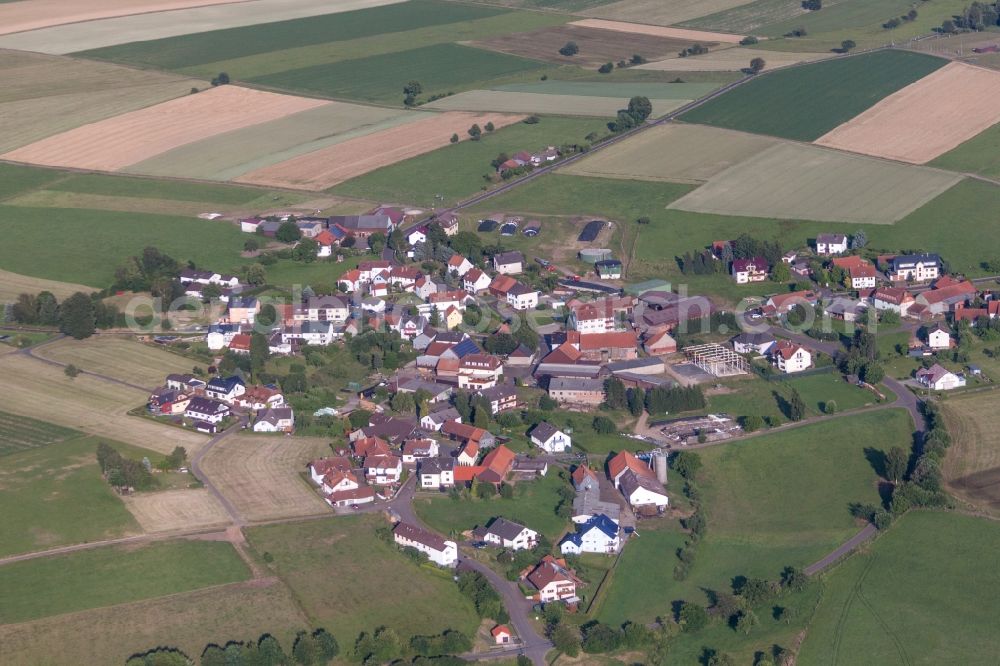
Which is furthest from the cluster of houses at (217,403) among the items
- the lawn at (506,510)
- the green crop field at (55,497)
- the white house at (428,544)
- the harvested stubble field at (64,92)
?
the harvested stubble field at (64,92)

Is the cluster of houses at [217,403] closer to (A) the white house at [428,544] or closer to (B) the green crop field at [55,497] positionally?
(B) the green crop field at [55,497]

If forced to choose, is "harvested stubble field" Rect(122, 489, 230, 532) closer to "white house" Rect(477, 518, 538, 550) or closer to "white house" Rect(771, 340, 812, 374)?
"white house" Rect(477, 518, 538, 550)

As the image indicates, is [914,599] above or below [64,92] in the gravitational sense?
below

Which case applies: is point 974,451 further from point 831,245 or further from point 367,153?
point 367,153

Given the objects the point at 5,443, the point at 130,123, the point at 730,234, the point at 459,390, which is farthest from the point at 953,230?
the point at 130,123

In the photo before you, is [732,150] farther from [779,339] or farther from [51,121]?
[51,121]

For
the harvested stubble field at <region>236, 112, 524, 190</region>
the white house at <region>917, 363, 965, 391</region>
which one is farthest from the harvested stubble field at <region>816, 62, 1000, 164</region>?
the white house at <region>917, 363, 965, 391</region>

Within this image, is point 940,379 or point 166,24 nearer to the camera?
point 940,379

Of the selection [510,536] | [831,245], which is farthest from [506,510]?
[831,245]
